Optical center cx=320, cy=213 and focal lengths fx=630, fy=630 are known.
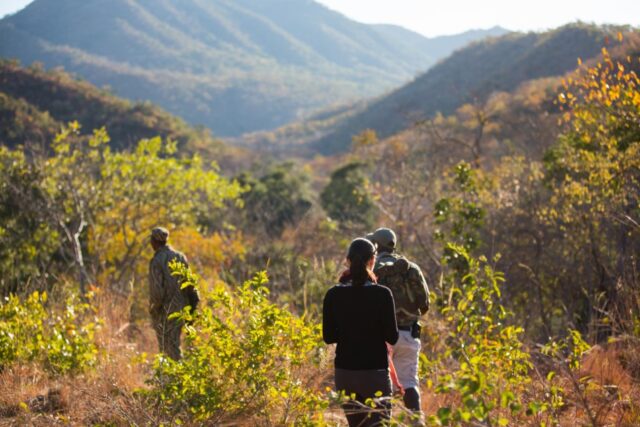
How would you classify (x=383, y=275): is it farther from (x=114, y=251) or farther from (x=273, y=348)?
(x=114, y=251)

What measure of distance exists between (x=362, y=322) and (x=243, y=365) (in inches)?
38.1

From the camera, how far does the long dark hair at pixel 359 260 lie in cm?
352

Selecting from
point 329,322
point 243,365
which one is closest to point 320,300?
point 243,365

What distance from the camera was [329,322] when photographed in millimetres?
3611

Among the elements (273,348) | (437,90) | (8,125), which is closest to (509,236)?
(273,348)

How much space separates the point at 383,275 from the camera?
14.7ft

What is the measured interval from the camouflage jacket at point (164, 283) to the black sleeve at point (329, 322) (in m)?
2.82

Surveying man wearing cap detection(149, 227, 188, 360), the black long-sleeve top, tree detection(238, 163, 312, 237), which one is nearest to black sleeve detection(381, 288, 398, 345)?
the black long-sleeve top

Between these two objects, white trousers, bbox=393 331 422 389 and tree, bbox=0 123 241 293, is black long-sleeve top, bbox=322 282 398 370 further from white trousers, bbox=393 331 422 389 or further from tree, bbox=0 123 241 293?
tree, bbox=0 123 241 293

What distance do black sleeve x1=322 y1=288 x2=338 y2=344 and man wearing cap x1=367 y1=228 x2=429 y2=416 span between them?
0.88 meters

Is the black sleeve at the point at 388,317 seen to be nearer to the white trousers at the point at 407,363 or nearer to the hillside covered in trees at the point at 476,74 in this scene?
the white trousers at the point at 407,363

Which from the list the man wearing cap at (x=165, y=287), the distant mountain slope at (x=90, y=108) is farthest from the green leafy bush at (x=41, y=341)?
the distant mountain slope at (x=90, y=108)

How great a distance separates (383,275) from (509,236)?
8.84 metres

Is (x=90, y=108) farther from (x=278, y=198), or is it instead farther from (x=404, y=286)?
(x=404, y=286)
